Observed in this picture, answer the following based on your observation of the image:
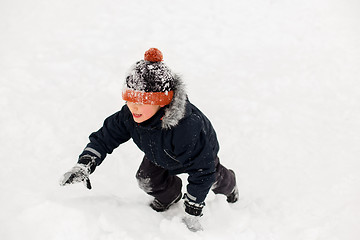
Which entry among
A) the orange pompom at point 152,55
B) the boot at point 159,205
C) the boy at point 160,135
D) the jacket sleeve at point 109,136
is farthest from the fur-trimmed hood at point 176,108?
the boot at point 159,205

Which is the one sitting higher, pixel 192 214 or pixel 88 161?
pixel 88 161

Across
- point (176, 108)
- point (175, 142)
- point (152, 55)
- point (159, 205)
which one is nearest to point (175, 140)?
point (175, 142)

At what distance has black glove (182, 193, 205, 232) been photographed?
6.54 feet

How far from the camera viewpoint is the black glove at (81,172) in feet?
6.13

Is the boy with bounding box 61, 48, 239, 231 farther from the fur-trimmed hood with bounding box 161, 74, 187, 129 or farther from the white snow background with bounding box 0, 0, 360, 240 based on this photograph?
the white snow background with bounding box 0, 0, 360, 240

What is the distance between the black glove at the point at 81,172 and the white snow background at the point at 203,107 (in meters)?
→ 0.15

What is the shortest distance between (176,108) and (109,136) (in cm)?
57

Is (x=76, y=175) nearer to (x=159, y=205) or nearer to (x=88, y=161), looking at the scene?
(x=88, y=161)

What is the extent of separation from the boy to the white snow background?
0.77 ft

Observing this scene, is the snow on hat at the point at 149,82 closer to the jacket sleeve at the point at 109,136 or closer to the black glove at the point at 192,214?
the jacket sleeve at the point at 109,136

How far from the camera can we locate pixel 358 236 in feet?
7.54

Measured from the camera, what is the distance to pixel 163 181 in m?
2.26

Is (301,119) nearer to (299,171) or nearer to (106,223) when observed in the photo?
(299,171)

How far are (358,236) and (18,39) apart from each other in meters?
4.27
